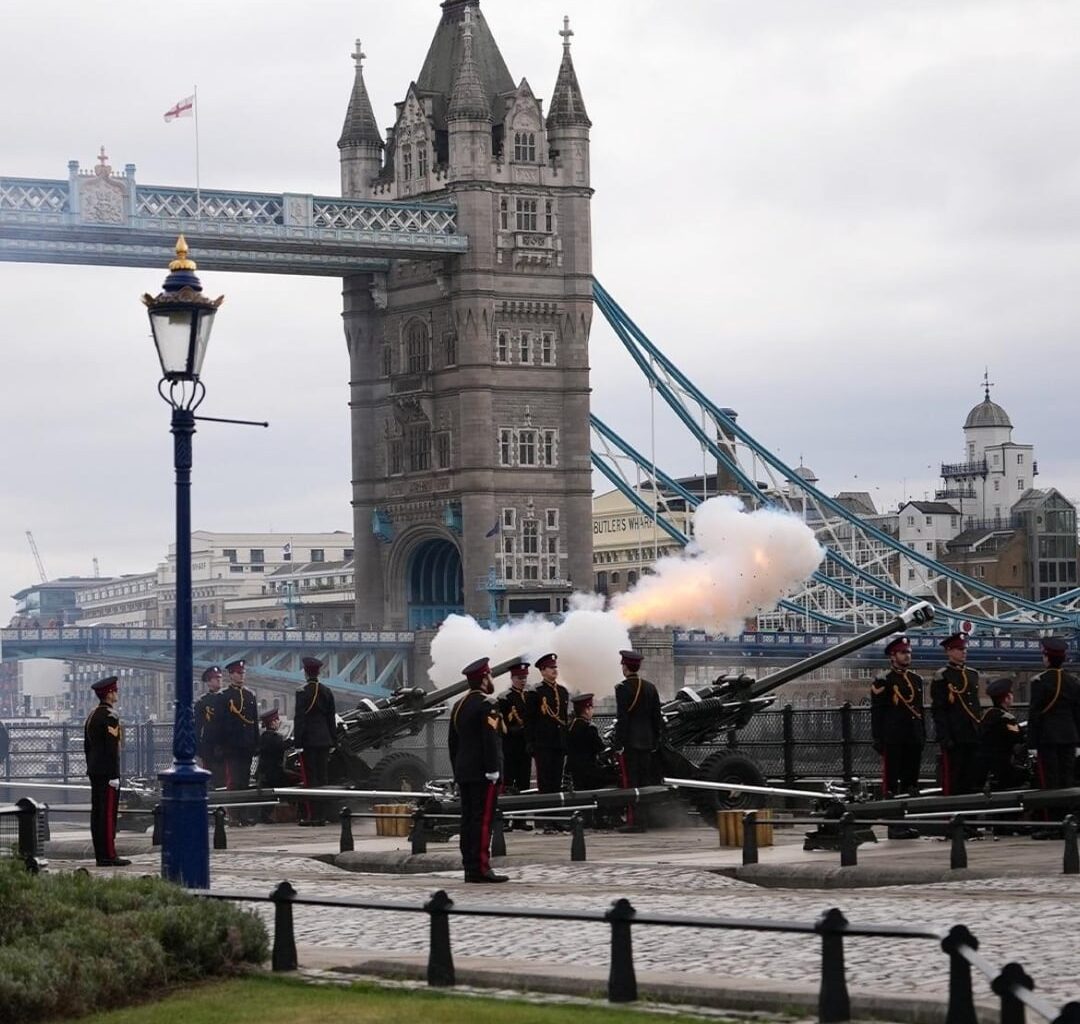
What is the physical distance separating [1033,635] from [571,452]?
29.3 metres

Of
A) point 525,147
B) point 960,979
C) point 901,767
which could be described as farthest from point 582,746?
point 525,147

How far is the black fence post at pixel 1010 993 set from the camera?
9305mm

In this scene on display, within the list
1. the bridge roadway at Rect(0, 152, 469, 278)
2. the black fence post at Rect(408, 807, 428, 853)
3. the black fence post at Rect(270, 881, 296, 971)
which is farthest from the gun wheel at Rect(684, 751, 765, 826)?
the bridge roadway at Rect(0, 152, 469, 278)

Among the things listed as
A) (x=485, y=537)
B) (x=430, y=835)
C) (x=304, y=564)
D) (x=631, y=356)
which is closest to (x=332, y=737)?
(x=430, y=835)

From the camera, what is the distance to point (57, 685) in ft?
643

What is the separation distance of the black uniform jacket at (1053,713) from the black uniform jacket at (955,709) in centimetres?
103

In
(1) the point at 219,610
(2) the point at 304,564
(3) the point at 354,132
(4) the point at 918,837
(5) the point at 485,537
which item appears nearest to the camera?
(4) the point at 918,837

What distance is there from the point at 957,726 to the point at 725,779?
16.5 feet

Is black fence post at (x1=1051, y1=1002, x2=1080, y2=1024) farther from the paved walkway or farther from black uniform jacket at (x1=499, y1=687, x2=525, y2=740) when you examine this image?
black uniform jacket at (x1=499, y1=687, x2=525, y2=740)

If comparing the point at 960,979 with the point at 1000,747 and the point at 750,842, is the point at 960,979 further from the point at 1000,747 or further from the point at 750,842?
the point at 1000,747

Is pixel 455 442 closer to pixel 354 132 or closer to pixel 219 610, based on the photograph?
pixel 354 132

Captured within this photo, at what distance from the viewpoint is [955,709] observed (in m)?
22.5

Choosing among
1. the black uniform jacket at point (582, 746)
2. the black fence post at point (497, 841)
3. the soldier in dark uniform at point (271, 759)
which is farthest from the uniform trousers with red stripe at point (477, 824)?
the soldier in dark uniform at point (271, 759)

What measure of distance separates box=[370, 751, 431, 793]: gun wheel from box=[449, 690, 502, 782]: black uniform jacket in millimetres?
11606
